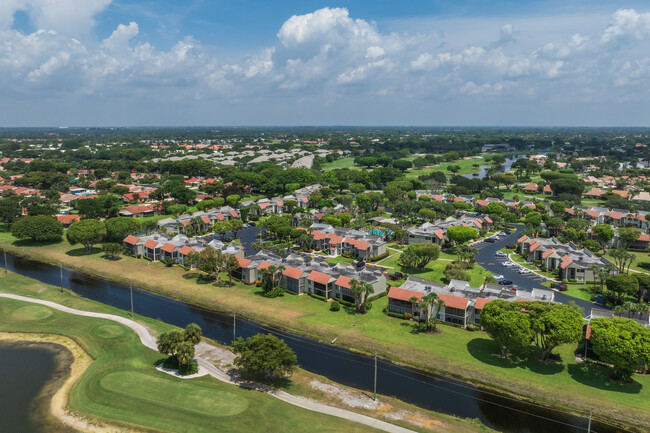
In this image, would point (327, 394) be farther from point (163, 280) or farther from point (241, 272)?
point (163, 280)

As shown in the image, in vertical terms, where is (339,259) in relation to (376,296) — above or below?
above

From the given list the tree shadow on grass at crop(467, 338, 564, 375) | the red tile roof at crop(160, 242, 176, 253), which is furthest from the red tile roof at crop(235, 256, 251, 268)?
the tree shadow on grass at crop(467, 338, 564, 375)

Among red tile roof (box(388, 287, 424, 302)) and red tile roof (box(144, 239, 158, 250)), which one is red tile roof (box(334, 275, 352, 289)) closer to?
red tile roof (box(388, 287, 424, 302))

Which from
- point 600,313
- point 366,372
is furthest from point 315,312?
point 600,313

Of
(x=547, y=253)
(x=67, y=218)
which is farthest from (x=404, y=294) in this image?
(x=67, y=218)

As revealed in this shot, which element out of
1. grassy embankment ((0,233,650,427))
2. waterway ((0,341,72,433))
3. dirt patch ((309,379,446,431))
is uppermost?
grassy embankment ((0,233,650,427))

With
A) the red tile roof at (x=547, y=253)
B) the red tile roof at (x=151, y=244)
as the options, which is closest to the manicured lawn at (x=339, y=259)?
the red tile roof at (x=151, y=244)

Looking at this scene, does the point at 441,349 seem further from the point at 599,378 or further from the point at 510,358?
the point at 599,378
